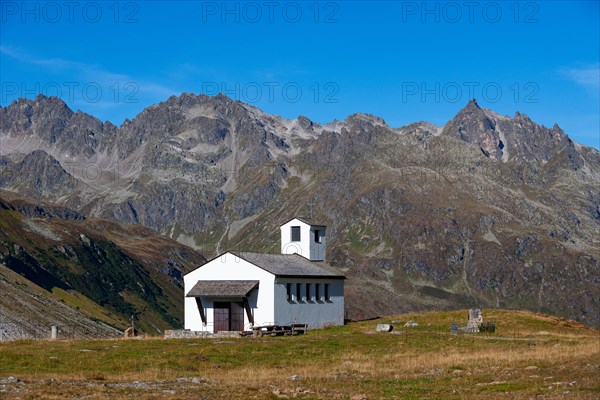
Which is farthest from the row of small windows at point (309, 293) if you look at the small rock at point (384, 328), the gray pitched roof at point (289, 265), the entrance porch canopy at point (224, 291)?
the small rock at point (384, 328)

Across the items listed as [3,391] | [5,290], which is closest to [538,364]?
[3,391]

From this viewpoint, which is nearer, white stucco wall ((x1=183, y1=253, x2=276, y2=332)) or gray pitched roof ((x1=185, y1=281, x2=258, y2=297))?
gray pitched roof ((x1=185, y1=281, x2=258, y2=297))

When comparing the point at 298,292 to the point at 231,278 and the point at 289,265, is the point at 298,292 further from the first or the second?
the point at 231,278

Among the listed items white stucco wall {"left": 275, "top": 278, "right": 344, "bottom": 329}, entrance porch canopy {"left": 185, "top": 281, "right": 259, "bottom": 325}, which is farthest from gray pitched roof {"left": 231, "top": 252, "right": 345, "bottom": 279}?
entrance porch canopy {"left": 185, "top": 281, "right": 259, "bottom": 325}

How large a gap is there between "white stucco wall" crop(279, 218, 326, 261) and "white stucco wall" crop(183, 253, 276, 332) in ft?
39.2

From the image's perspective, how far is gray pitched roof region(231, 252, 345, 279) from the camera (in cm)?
8212

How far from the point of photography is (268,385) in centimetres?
3844

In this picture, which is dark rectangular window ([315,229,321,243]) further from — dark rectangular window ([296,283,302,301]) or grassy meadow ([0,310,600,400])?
grassy meadow ([0,310,600,400])

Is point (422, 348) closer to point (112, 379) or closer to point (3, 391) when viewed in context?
point (112, 379)

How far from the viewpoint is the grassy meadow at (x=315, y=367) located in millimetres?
35062

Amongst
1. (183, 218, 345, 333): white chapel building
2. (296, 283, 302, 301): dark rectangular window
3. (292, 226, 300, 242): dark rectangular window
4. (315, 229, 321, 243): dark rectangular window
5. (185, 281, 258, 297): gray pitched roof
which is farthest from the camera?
(315, 229, 321, 243): dark rectangular window

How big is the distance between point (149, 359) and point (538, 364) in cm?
2113

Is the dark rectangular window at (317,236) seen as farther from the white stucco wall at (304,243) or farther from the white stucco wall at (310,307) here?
the white stucco wall at (310,307)

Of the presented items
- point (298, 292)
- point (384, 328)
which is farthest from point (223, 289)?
point (384, 328)
